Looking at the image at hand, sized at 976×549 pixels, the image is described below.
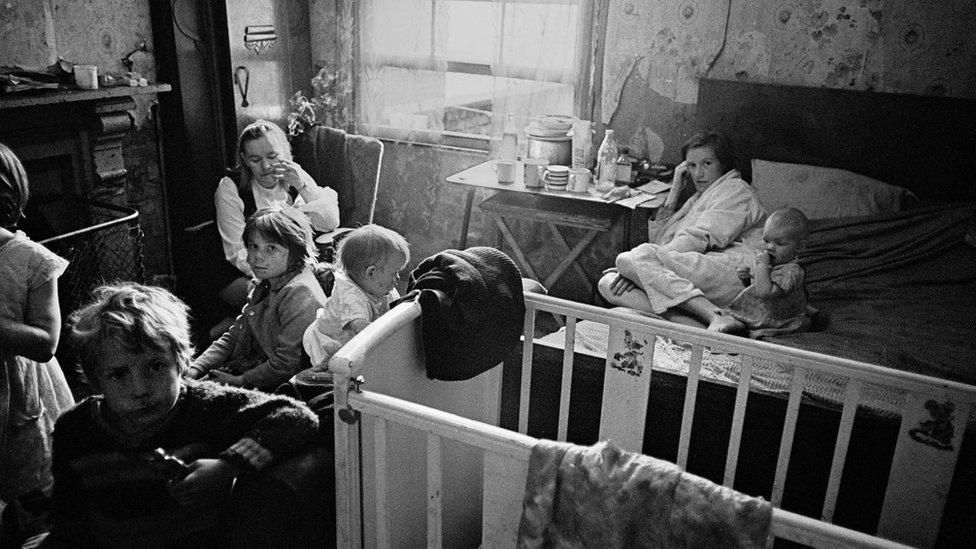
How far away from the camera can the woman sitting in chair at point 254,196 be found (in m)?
3.22

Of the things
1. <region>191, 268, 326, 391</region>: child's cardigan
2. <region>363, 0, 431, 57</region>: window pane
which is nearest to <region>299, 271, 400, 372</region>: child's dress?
<region>191, 268, 326, 391</region>: child's cardigan

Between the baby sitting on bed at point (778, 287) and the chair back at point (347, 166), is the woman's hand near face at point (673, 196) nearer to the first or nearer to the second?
the baby sitting on bed at point (778, 287)

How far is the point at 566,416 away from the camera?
1.93 m

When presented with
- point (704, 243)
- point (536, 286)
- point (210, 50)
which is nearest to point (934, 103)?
point (704, 243)

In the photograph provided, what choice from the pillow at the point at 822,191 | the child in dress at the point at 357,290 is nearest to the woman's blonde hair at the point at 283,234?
the child in dress at the point at 357,290

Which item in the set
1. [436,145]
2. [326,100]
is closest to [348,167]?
[436,145]

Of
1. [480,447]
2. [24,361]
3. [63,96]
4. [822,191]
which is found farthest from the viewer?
[822,191]

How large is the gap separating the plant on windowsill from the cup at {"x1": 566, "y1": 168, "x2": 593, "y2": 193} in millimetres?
1539

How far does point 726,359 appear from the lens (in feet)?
7.77

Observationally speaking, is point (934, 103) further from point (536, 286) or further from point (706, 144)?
point (536, 286)

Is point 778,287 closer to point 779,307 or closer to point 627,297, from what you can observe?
point 779,307

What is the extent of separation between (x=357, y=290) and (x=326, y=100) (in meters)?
2.69

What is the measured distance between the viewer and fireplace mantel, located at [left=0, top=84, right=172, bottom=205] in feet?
9.05

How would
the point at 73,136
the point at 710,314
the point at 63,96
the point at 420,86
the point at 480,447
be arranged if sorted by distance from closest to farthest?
the point at 480,447, the point at 710,314, the point at 63,96, the point at 73,136, the point at 420,86
